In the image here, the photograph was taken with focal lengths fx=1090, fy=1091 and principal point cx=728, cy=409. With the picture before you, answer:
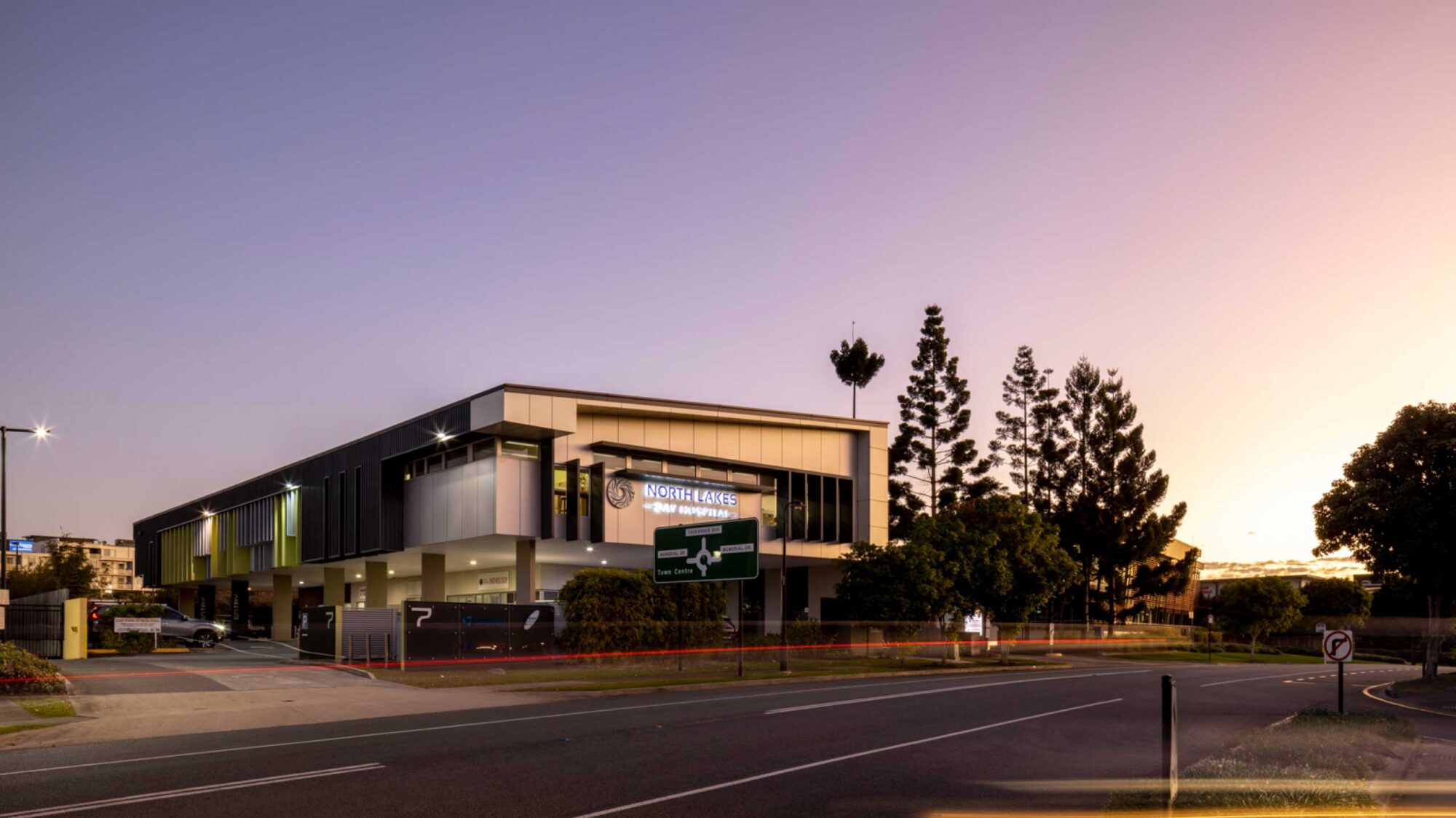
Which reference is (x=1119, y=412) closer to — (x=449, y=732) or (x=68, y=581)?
(x=449, y=732)

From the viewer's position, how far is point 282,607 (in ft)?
216

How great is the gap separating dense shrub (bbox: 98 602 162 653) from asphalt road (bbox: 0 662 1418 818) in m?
25.7

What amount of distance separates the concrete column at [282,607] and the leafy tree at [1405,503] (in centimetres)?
5421

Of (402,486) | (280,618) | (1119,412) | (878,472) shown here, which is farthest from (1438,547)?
(280,618)

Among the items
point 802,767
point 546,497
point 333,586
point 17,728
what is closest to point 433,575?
point 546,497

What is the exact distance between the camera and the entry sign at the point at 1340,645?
1902 centimetres

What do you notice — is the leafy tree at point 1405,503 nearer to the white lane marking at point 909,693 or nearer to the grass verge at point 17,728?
the white lane marking at point 909,693

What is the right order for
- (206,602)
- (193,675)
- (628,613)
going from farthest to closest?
(206,602) → (628,613) → (193,675)

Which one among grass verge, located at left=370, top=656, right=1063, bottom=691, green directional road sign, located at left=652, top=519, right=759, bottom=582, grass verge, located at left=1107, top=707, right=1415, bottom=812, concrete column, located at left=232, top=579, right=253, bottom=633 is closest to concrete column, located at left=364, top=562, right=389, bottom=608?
grass verge, located at left=370, top=656, right=1063, bottom=691

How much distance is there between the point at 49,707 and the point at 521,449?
2271 centimetres

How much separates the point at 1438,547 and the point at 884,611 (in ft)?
66.8

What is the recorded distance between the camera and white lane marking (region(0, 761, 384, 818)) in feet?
31.0

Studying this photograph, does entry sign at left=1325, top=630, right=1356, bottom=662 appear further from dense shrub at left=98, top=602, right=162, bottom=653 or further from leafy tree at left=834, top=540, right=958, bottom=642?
dense shrub at left=98, top=602, right=162, bottom=653

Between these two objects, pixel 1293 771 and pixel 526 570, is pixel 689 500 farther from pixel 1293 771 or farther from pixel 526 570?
pixel 1293 771
